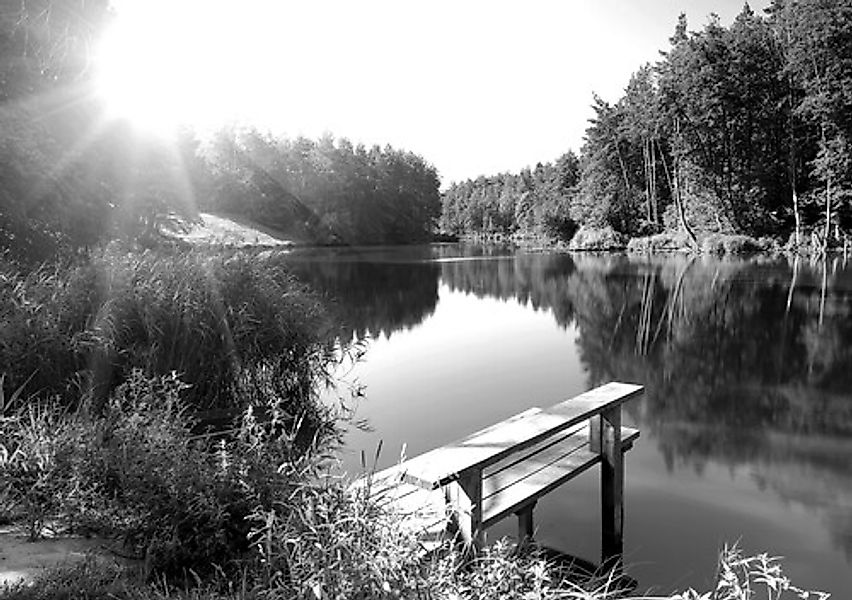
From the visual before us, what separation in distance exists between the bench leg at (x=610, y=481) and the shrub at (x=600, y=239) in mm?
37365

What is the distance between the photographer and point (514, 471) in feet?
15.0

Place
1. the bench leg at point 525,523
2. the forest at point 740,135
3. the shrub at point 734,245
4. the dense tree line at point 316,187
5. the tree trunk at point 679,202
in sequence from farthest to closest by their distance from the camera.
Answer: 1. the dense tree line at point 316,187
2. the tree trunk at point 679,202
3. the shrub at point 734,245
4. the forest at point 740,135
5. the bench leg at point 525,523

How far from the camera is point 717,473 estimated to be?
5.98m

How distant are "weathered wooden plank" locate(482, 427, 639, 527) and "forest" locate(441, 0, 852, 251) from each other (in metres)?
31.1

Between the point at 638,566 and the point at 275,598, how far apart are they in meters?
2.88

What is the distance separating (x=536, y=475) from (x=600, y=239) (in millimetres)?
38126

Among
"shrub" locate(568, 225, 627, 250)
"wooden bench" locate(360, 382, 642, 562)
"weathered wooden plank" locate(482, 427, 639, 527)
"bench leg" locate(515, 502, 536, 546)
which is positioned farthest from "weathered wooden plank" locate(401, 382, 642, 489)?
Result: "shrub" locate(568, 225, 627, 250)

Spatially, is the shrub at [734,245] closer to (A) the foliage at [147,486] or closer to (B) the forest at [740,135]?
(B) the forest at [740,135]

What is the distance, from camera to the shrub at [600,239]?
4072cm

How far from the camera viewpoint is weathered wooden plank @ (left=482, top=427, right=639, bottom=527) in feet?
13.1

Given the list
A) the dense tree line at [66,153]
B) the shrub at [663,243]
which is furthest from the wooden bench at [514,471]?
the shrub at [663,243]

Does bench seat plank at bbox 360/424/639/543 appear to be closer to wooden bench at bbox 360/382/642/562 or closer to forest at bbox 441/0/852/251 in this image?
wooden bench at bbox 360/382/642/562

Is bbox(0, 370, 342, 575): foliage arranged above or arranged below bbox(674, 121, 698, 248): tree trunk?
below

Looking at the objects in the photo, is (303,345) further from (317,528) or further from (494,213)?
(494,213)
